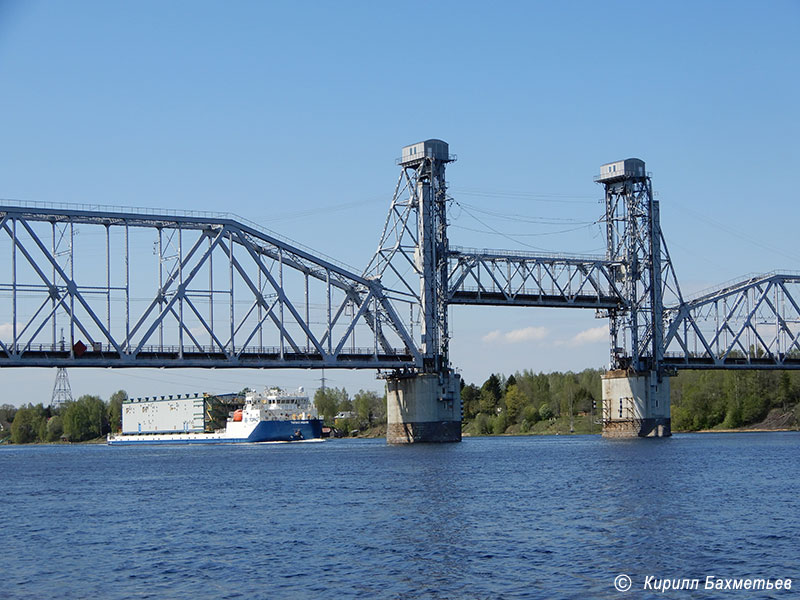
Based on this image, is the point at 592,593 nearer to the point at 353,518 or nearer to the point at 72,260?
the point at 353,518

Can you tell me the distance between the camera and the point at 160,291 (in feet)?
331

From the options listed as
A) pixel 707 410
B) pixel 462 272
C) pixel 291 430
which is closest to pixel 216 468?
pixel 462 272

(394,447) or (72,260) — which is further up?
(72,260)

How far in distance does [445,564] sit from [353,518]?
488 inches

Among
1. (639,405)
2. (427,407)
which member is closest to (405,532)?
(427,407)

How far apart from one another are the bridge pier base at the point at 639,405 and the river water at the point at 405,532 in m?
50.9

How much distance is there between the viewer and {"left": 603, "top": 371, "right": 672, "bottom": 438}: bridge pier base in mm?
129125

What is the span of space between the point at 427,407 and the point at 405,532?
236 ft
